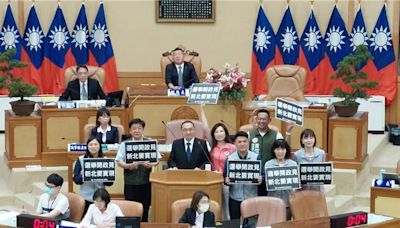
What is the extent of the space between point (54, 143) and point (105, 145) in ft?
5.05

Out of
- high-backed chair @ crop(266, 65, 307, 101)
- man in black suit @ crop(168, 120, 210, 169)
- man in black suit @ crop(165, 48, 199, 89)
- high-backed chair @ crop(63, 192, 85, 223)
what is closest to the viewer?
high-backed chair @ crop(63, 192, 85, 223)

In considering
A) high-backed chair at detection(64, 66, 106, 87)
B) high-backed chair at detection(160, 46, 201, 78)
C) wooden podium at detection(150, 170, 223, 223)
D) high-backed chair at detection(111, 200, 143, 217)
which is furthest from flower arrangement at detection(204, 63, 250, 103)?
high-backed chair at detection(111, 200, 143, 217)

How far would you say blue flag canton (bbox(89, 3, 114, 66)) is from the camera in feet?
56.0

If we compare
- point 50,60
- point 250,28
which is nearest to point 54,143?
point 50,60

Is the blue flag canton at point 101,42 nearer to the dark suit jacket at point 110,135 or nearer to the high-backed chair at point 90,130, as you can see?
the high-backed chair at point 90,130

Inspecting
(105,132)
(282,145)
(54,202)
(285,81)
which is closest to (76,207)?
(54,202)

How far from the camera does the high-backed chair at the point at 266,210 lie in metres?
10.6

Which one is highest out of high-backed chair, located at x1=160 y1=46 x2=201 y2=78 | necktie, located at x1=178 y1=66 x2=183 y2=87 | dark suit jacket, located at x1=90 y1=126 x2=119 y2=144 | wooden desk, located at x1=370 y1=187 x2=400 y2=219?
high-backed chair, located at x1=160 y1=46 x2=201 y2=78

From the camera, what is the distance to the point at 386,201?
11.8 metres

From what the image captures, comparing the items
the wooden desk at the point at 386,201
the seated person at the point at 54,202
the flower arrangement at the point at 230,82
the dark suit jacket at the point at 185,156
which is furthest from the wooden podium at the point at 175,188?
the flower arrangement at the point at 230,82

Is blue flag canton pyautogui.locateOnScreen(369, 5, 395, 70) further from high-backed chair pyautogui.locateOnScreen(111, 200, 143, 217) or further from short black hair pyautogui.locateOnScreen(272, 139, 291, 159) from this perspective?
high-backed chair pyautogui.locateOnScreen(111, 200, 143, 217)

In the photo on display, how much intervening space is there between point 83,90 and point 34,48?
10.5 feet

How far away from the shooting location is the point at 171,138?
44.3ft

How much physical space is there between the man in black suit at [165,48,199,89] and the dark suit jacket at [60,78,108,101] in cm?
97
